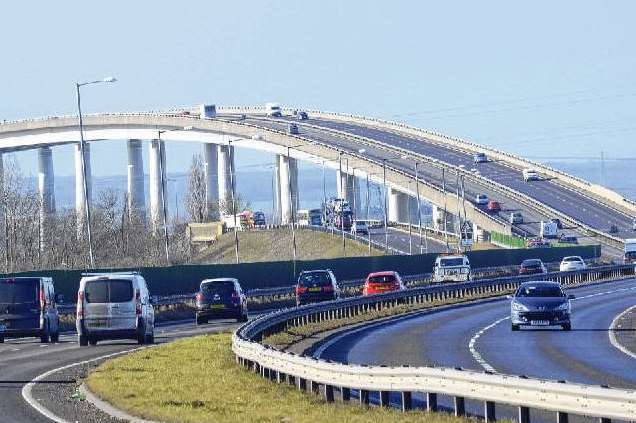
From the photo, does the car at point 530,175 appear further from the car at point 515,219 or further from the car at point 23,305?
the car at point 23,305

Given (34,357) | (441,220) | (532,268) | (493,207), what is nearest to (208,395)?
(34,357)

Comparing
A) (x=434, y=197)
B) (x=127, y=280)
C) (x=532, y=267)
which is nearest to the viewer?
(x=127, y=280)

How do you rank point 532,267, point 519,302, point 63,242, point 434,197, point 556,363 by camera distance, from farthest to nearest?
1. point 434,197
2. point 63,242
3. point 532,267
4. point 519,302
5. point 556,363

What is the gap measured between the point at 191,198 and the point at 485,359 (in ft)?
540

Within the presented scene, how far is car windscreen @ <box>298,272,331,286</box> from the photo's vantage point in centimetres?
6762

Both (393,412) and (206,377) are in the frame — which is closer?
(393,412)

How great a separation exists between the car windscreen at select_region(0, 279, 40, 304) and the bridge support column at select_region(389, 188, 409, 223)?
443 feet

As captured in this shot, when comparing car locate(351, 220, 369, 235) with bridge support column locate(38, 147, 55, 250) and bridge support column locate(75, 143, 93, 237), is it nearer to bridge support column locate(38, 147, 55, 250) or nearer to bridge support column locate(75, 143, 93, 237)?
bridge support column locate(75, 143, 93, 237)

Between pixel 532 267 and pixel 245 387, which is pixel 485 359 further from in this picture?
pixel 532 267

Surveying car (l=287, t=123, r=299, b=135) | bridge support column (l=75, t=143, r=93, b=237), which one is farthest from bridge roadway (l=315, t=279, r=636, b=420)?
car (l=287, t=123, r=299, b=135)

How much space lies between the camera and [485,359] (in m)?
32.5

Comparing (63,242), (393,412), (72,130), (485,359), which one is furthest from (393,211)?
(393,412)

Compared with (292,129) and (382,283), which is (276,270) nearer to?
(382,283)

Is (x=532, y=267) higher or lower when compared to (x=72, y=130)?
lower
